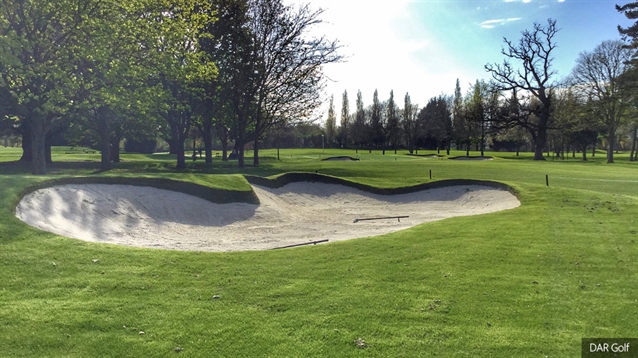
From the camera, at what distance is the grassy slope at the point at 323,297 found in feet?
16.1

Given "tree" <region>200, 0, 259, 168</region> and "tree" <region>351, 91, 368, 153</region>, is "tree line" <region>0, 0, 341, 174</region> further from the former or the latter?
"tree" <region>351, 91, 368, 153</region>

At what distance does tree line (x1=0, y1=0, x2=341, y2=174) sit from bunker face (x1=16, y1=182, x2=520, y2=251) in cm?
741

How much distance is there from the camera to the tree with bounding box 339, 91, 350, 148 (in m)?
112

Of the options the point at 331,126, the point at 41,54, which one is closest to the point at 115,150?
the point at 41,54

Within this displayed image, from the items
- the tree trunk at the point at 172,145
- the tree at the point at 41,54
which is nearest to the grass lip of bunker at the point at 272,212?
the tree at the point at 41,54

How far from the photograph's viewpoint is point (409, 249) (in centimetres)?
991

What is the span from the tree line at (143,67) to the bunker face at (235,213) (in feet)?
24.3

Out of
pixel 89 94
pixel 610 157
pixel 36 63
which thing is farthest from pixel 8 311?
pixel 610 157

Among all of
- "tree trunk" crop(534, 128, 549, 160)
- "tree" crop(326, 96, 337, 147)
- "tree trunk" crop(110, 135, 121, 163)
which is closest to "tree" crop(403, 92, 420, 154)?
"tree" crop(326, 96, 337, 147)

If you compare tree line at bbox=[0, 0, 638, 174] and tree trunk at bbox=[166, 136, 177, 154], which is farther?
tree trunk at bbox=[166, 136, 177, 154]

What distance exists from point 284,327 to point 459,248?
5967mm

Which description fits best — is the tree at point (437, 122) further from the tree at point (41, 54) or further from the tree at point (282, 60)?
the tree at point (41, 54)

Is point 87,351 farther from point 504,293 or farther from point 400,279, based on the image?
point 504,293

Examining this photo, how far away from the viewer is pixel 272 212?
61.6ft
